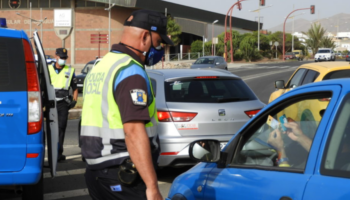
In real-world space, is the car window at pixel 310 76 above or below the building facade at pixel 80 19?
below

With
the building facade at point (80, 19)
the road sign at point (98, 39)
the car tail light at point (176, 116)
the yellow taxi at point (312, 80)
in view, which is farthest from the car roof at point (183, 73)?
the building facade at point (80, 19)

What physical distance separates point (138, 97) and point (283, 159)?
2.86 feet

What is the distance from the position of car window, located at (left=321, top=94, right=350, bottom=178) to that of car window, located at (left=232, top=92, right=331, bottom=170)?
0.54ft

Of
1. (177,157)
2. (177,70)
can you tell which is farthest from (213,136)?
(177,70)

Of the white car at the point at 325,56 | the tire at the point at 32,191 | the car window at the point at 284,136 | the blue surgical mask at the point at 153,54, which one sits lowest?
the tire at the point at 32,191

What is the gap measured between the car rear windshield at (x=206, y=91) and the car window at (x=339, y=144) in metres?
4.69

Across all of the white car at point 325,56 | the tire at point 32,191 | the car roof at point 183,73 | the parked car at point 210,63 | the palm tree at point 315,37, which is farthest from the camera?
the palm tree at point 315,37

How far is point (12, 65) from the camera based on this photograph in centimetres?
516

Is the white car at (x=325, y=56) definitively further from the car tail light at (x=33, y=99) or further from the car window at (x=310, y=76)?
the car tail light at (x=33, y=99)

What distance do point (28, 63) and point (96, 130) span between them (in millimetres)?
2301

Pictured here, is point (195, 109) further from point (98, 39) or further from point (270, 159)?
point (98, 39)

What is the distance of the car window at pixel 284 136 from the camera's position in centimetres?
288

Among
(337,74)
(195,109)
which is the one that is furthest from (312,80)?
(195,109)

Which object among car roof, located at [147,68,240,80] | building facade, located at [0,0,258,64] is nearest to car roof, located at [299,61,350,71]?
car roof, located at [147,68,240,80]
